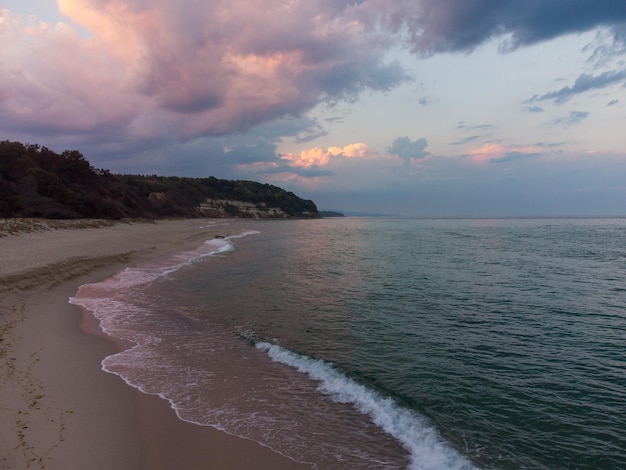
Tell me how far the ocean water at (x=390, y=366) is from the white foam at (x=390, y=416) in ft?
0.08

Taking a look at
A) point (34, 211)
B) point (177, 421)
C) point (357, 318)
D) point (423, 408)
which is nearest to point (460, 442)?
point (423, 408)

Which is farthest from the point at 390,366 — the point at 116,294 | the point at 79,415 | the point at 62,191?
the point at 62,191

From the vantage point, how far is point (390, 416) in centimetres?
619

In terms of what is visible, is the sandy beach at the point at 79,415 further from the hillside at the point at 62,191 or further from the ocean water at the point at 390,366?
the hillside at the point at 62,191

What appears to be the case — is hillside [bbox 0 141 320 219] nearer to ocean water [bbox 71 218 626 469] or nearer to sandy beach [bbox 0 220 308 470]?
ocean water [bbox 71 218 626 469]

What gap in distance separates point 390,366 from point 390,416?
7.00 feet

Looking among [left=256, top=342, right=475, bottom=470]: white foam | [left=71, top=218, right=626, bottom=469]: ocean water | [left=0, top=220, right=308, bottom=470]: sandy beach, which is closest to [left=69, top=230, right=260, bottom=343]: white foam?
[left=71, top=218, right=626, bottom=469]: ocean water

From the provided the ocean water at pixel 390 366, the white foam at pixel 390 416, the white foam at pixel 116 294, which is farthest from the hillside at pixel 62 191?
the white foam at pixel 390 416

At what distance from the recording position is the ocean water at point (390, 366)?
5473 millimetres

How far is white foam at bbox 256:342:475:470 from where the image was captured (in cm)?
507

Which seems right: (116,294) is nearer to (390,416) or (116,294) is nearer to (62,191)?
(390,416)

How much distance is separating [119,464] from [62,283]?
44.6 ft

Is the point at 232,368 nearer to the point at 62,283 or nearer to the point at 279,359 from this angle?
the point at 279,359

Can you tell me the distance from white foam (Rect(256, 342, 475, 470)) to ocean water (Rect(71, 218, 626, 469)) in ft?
0.08
